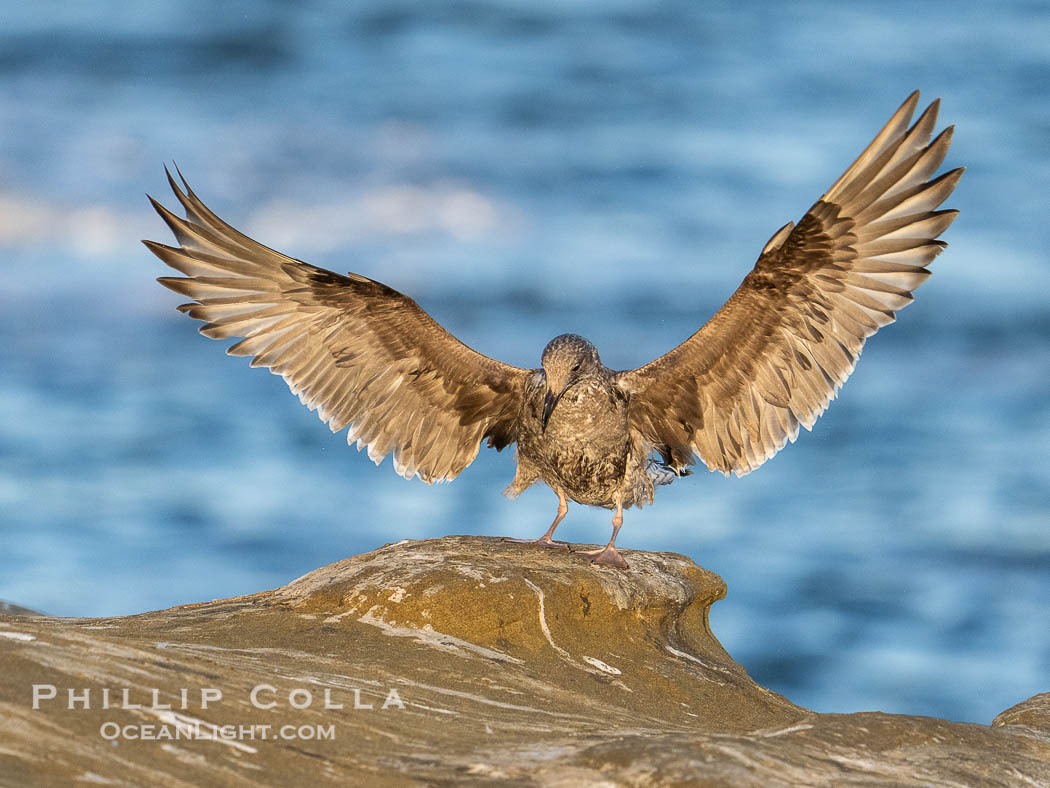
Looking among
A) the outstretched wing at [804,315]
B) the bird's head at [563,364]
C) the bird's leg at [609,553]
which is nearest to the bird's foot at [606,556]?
the bird's leg at [609,553]

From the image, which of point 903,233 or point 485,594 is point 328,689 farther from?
point 903,233

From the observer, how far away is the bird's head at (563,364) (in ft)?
30.0

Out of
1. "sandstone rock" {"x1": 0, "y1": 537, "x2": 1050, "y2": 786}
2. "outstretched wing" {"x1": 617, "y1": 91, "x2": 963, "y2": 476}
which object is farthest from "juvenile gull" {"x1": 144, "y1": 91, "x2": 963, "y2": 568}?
"sandstone rock" {"x1": 0, "y1": 537, "x2": 1050, "y2": 786}

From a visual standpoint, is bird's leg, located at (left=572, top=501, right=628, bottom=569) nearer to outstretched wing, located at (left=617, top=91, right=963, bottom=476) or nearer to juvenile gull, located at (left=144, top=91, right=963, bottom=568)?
juvenile gull, located at (left=144, top=91, right=963, bottom=568)

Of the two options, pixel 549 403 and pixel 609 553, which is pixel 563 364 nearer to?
pixel 549 403

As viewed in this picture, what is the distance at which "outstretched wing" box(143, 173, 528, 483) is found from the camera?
30.5ft

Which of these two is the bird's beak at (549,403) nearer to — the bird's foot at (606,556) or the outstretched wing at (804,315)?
the outstretched wing at (804,315)

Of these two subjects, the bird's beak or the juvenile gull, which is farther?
the bird's beak

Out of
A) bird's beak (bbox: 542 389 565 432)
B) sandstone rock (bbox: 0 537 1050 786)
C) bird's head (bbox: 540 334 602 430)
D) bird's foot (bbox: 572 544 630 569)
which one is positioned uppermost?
bird's head (bbox: 540 334 602 430)

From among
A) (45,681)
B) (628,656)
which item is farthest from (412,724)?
(628,656)

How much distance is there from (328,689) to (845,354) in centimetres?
519

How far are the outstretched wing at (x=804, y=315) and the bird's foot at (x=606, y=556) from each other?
1349 mm

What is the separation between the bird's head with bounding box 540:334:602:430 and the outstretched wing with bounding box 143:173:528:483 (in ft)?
2.01

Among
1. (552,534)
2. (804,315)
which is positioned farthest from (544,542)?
(804,315)
